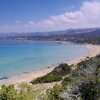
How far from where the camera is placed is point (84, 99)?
17.0 meters

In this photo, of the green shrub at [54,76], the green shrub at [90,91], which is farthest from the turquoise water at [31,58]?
the green shrub at [90,91]

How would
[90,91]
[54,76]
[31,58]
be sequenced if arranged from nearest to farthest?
[90,91]
[54,76]
[31,58]

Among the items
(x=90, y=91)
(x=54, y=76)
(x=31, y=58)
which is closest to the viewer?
(x=90, y=91)

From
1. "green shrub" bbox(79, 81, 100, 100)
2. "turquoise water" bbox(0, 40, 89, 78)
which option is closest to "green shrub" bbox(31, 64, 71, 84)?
"turquoise water" bbox(0, 40, 89, 78)

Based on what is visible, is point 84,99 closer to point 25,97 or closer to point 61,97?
point 61,97

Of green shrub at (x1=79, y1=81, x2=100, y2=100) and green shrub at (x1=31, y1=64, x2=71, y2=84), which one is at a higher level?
green shrub at (x1=79, y1=81, x2=100, y2=100)

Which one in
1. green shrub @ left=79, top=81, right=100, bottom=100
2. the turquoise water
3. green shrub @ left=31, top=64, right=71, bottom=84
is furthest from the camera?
the turquoise water

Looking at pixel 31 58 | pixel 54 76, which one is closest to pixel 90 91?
pixel 54 76

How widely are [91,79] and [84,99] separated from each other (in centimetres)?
172

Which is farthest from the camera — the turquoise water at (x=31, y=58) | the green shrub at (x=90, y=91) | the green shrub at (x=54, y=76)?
the turquoise water at (x=31, y=58)

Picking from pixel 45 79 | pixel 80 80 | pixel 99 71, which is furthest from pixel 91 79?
pixel 45 79

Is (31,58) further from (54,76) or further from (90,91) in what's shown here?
(90,91)

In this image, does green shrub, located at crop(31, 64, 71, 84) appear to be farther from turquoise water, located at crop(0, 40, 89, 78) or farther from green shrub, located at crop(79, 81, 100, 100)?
green shrub, located at crop(79, 81, 100, 100)

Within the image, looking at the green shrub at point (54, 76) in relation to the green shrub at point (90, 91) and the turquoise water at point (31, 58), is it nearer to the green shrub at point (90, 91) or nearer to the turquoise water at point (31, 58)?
the turquoise water at point (31, 58)
